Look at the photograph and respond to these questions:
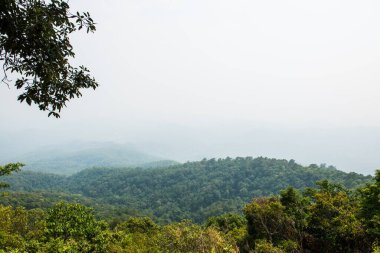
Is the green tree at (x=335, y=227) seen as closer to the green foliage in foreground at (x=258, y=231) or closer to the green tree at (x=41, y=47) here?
the green foliage in foreground at (x=258, y=231)

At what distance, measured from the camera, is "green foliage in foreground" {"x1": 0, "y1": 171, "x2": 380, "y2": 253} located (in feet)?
52.3

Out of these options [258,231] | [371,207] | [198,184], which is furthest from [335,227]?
[198,184]

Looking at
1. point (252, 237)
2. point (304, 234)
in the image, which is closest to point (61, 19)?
point (304, 234)

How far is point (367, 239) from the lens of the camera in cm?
1856

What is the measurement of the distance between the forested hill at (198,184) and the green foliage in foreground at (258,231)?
2559 inches

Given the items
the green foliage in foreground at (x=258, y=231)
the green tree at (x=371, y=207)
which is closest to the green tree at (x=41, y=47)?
the green foliage in foreground at (x=258, y=231)

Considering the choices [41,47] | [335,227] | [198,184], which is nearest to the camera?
[41,47]

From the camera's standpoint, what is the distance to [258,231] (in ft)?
79.6

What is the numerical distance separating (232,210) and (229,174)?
43926mm

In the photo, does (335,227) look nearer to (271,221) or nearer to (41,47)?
(271,221)

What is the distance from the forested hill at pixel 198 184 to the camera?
9944cm

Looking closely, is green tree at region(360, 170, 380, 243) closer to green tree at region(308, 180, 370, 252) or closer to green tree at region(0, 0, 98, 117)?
green tree at region(308, 180, 370, 252)

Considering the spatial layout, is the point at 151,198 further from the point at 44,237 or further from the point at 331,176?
the point at 44,237

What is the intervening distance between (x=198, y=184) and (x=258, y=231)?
348 ft
